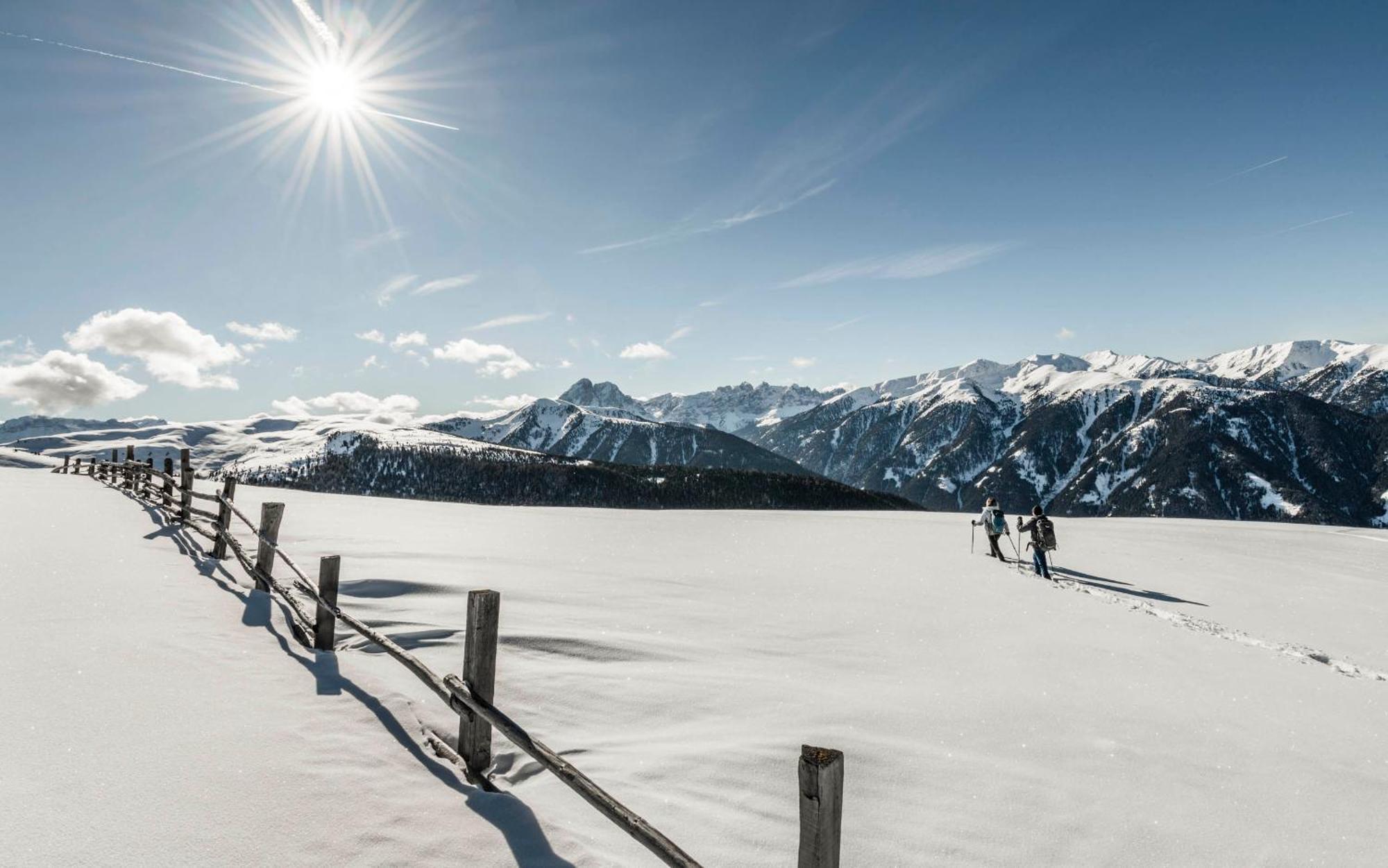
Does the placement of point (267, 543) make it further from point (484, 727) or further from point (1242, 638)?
point (1242, 638)

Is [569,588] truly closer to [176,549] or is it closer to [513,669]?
[513,669]

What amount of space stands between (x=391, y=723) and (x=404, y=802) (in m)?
1.53

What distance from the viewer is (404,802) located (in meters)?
4.38

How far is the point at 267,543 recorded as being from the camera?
963cm

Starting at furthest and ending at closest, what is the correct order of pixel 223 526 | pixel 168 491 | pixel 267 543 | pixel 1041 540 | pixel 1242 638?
pixel 168 491
pixel 1041 540
pixel 223 526
pixel 1242 638
pixel 267 543

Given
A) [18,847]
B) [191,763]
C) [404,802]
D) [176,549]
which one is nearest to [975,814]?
[404,802]

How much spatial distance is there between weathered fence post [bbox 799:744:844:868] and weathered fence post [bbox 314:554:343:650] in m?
6.37

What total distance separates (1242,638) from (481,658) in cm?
1470

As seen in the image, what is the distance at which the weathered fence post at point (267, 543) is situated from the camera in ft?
31.8

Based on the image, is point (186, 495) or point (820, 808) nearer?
point (820, 808)

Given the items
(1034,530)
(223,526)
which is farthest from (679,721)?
(1034,530)

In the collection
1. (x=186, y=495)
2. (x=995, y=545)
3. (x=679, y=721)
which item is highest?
(x=186, y=495)

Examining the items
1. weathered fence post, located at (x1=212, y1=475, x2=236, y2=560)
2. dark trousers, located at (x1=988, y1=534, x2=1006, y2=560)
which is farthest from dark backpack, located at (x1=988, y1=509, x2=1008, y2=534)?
weathered fence post, located at (x1=212, y1=475, x2=236, y2=560)

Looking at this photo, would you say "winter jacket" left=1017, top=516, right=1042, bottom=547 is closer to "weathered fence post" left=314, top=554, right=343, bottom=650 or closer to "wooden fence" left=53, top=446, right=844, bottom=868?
"wooden fence" left=53, top=446, right=844, bottom=868
